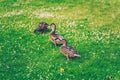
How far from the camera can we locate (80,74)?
1811 centimetres

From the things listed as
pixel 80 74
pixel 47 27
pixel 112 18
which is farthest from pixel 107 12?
pixel 80 74

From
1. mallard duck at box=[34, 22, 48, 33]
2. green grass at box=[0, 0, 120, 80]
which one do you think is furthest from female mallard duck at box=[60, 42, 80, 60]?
mallard duck at box=[34, 22, 48, 33]

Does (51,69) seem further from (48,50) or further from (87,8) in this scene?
(87,8)

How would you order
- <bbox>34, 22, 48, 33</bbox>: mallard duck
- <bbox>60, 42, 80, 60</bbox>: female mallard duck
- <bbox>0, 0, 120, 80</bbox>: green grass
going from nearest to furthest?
1. <bbox>0, 0, 120, 80</bbox>: green grass
2. <bbox>60, 42, 80, 60</bbox>: female mallard duck
3. <bbox>34, 22, 48, 33</bbox>: mallard duck

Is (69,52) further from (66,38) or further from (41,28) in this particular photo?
(41,28)

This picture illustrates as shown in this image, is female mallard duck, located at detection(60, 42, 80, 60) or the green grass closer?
the green grass

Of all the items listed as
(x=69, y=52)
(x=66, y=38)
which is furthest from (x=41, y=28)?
(x=69, y=52)

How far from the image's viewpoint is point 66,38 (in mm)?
23828

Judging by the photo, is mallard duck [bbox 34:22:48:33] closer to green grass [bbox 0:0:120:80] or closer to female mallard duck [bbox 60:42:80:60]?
green grass [bbox 0:0:120:80]

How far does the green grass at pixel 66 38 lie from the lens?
18.6 m

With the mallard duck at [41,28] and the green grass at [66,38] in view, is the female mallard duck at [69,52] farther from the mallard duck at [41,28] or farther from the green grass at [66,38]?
the mallard duck at [41,28]

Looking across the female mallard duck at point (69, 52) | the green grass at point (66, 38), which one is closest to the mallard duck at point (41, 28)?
the green grass at point (66, 38)

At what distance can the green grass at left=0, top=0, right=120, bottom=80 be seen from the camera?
1862 centimetres

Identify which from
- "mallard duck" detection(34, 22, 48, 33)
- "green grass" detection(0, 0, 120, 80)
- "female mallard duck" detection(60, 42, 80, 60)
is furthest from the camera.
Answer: "mallard duck" detection(34, 22, 48, 33)
